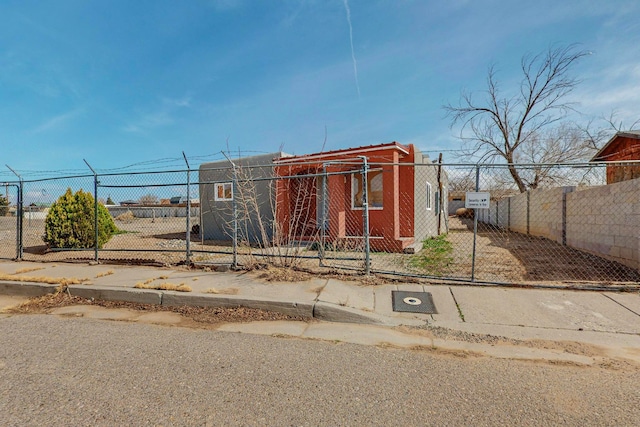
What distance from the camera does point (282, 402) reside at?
8.29ft

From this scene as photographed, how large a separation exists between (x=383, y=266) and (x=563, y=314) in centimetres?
346

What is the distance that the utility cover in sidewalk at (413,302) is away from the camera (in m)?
4.65

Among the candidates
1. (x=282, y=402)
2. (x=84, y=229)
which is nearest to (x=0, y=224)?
(x=84, y=229)

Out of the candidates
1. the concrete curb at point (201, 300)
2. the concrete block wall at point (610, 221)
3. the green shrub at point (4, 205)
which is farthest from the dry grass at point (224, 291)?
the green shrub at point (4, 205)

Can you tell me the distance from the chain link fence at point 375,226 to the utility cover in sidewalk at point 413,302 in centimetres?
78

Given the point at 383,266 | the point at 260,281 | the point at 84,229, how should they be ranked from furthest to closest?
the point at 84,229 < the point at 383,266 < the point at 260,281

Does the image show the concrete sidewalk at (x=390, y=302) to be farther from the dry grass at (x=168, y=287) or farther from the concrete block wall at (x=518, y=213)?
the concrete block wall at (x=518, y=213)

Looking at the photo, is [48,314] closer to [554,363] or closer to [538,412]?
[538,412]

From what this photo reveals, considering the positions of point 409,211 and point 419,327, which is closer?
point 419,327

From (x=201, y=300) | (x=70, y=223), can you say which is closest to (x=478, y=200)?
(x=201, y=300)

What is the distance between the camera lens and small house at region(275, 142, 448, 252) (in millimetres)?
9805

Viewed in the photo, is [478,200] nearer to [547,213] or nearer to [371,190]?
[371,190]

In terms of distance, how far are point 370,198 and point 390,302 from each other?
21.4 ft

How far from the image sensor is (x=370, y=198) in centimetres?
1115
